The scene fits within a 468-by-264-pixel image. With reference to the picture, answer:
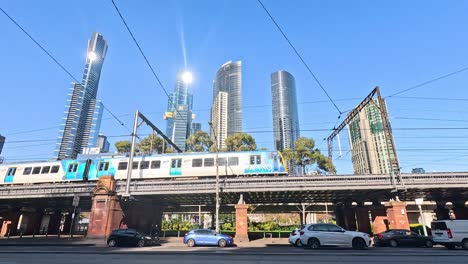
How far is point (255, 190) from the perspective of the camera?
23.2 meters

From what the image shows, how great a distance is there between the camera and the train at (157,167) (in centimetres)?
2711

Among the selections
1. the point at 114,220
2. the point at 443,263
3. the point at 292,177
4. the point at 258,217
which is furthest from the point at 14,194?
the point at 258,217

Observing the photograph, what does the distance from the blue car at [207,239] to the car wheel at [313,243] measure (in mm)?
5886

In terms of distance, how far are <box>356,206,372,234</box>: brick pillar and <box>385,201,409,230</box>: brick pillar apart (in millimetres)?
4573

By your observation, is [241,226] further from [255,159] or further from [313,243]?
[313,243]

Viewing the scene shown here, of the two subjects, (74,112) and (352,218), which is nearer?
(352,218)

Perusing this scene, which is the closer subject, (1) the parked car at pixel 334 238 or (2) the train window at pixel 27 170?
(1) the parked car at pixel 334 238

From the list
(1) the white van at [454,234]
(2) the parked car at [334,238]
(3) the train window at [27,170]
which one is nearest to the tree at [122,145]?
(3) the train window at [27,170]

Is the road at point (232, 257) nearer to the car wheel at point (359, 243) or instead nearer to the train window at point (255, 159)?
the car wheel at point (359, 243)

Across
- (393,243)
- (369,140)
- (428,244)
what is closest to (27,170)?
(393,243)

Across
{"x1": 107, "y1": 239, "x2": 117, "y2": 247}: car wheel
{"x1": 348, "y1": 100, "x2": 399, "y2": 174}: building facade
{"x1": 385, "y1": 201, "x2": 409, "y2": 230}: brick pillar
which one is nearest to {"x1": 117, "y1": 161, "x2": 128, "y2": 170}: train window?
{"x1": 107, "y1": 239, "x2": 117, "y2": 247}: car wheel

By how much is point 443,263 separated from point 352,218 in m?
21.8

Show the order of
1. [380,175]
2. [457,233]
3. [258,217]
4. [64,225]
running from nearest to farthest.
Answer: [457,233] → [380,175] → [64,225] → [258,217]

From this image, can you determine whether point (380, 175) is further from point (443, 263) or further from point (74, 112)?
point (74, 112)
